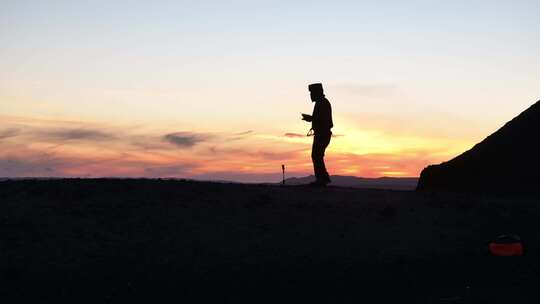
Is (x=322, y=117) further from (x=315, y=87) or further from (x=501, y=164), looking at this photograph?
(x=501, y=164)

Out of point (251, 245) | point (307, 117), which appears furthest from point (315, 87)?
point (251, 245)

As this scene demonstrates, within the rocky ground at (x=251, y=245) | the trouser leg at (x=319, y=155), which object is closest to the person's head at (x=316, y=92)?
the trouser leg at (x=319, y=155)

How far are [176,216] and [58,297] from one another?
3.94 meters

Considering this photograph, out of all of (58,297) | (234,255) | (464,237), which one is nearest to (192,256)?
(234,255)

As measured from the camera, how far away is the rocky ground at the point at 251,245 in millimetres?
11484

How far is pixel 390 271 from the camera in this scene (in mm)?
12820

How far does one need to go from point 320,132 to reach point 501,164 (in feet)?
17.5

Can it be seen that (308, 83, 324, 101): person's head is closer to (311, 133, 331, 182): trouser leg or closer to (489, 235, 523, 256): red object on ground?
(311, 133, 331, 182): trouser leg

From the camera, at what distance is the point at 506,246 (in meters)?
13.6

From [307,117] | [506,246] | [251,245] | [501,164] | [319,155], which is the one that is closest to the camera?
[251,245]

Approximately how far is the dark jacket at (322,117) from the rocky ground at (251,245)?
2.22 m

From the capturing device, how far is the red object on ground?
13.6 metres

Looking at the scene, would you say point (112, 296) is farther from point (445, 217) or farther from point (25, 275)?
point (445, 217)

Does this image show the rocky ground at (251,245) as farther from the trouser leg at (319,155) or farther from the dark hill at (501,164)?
the dark hill at (501,164)
